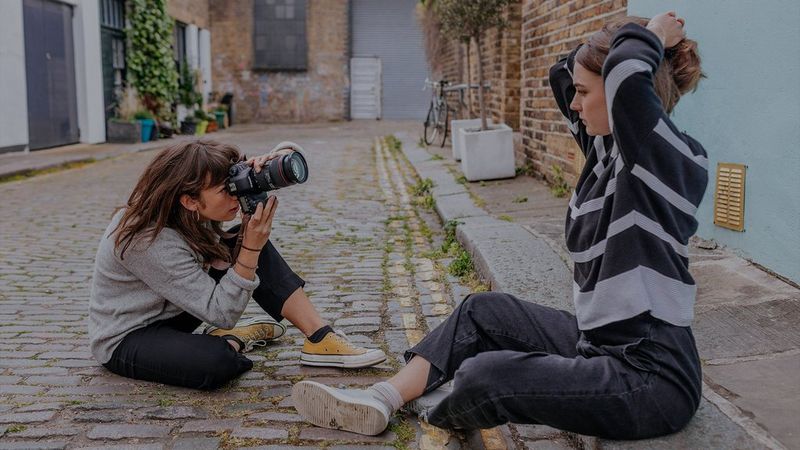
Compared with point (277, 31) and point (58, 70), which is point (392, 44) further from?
point (58, 70)

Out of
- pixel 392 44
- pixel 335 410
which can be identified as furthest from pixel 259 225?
pixel 392 44

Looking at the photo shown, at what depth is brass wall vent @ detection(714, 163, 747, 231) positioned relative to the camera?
4.02m

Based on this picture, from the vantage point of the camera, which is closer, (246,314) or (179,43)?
(246,314)

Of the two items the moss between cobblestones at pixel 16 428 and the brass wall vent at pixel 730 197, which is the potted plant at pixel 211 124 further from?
the moss between cobblestones at pixel 16 428

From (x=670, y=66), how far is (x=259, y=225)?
1476 mm

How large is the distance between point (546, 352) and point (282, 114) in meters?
25.3

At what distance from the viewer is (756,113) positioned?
12.8 feet

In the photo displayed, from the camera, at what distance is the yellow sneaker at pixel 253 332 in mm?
3508

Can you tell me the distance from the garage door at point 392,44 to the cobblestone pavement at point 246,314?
19.3 m

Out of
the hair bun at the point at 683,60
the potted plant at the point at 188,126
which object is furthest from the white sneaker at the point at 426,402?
the potted plant at the point at 188,126

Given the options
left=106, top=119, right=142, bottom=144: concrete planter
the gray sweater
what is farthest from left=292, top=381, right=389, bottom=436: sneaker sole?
left=106, top=119, right=142, bottom=144: concrete planter

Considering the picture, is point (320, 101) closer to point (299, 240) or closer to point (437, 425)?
point (299, 240)

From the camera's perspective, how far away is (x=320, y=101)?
27344 millimetres

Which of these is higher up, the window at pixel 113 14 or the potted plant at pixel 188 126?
the window at pixel 113 14
